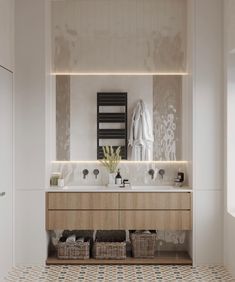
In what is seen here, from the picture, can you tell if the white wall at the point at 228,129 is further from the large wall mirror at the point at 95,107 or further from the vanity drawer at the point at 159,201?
the large wall mirror at the point at 95,107

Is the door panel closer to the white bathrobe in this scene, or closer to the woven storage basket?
the woven storage basket

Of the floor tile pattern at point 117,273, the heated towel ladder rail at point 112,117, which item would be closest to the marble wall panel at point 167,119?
the heated towel ladder rail at point 112,117

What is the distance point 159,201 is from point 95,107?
4.52 ft

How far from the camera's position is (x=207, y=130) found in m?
5.71

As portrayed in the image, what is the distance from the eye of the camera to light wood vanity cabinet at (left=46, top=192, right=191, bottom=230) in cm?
572

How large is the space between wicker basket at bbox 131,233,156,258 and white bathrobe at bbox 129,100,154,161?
3.02 feet

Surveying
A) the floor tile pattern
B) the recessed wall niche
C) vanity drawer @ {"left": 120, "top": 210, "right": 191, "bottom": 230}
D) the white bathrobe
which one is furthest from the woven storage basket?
the recessed wall niche

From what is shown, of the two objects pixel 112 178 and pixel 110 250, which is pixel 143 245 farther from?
pixel 112 178

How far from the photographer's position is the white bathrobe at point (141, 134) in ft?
19.9

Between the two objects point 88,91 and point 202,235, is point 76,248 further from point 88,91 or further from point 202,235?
point 88,91

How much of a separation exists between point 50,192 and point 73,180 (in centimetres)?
52

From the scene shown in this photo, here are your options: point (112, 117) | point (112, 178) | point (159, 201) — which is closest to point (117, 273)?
point (159, 201)

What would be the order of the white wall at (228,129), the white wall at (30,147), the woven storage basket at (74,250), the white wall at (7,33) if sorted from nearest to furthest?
the white wall at (7,33) → the white wall at (228,129) → the white wall at (30,147) → the woven storage basket at (74,250)

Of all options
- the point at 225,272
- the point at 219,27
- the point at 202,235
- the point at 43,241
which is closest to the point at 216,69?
the point at 219,27
